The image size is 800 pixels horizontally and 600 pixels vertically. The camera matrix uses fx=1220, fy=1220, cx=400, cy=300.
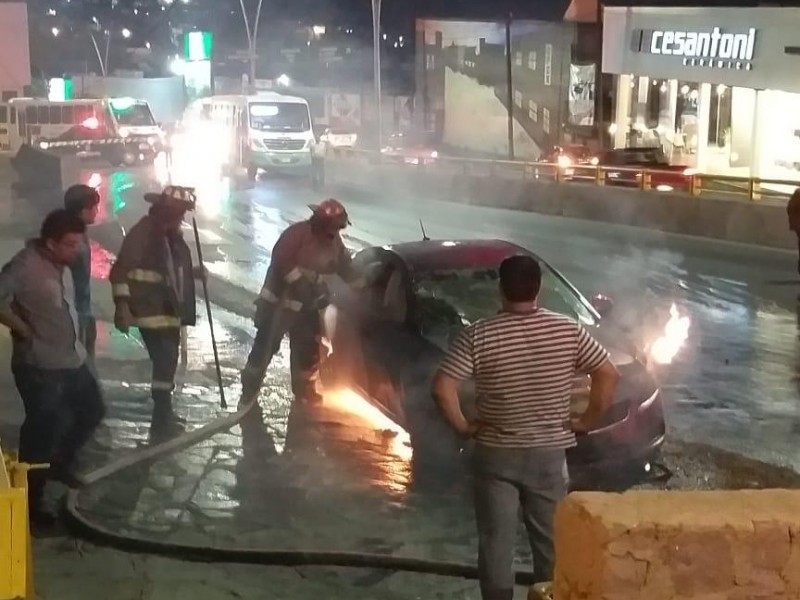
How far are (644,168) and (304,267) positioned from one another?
60.5 feet

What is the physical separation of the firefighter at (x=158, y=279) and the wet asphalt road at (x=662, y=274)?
3633mm

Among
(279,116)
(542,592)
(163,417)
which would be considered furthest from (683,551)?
(279,116)

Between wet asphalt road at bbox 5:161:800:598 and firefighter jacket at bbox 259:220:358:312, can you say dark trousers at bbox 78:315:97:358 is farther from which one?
firefighter jacket at bbox 259:220:358:312

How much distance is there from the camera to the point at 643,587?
2.95m

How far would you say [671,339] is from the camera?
12.6 meters

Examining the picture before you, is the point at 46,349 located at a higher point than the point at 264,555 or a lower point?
higher

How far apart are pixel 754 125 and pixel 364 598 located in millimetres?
30489

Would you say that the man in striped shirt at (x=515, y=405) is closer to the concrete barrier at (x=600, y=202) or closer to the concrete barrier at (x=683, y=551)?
the concrete barrier at (x=683, y=551)

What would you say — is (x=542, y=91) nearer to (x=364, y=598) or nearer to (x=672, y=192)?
(x=672, y=192)

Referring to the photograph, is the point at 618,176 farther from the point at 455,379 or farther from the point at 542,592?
the point at 542,592

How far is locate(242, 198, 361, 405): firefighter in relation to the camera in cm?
897

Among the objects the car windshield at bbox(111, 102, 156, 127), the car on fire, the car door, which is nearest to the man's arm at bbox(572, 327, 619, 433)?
the car on fire

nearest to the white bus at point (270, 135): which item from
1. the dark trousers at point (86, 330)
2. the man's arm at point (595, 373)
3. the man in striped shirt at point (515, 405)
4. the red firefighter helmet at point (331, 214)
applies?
the red firefighter helmet at point (331, 214)

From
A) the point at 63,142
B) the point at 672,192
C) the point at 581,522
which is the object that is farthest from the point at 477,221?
the point at 581,522
